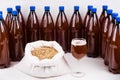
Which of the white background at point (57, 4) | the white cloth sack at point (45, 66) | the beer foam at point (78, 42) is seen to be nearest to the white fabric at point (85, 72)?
the white cloth sack at point (45, 66)

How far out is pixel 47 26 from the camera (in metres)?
1.49

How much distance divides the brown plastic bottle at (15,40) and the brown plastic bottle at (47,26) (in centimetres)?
14

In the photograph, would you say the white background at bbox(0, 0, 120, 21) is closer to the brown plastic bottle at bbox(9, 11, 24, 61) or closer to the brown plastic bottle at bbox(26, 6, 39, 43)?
the brown plastic bottle at bbox(26, 6, 39, 43)

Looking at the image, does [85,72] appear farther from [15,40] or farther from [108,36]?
[15,40]

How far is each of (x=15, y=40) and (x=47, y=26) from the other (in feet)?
0.67

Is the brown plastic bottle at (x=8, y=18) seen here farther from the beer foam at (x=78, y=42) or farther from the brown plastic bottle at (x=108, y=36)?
the brown plastic bottle at (x=108, y=36)

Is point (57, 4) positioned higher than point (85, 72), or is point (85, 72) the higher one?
point (57, 4)

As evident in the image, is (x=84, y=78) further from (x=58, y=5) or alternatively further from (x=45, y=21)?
(x=58, y=5)

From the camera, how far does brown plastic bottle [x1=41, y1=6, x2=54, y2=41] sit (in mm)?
1491

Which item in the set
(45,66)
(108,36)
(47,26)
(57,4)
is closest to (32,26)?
(47,26)

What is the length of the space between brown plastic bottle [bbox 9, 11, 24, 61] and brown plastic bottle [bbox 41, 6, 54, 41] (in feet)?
0.45

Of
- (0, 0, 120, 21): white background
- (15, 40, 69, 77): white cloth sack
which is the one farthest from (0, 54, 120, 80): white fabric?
(0, 0, 120, 21): white background

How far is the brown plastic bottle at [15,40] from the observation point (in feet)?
4.64

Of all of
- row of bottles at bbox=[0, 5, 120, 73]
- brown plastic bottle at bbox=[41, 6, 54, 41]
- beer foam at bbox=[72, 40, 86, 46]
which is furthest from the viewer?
brown plastic bottle at bbox=[41, 6, 54, 41]
